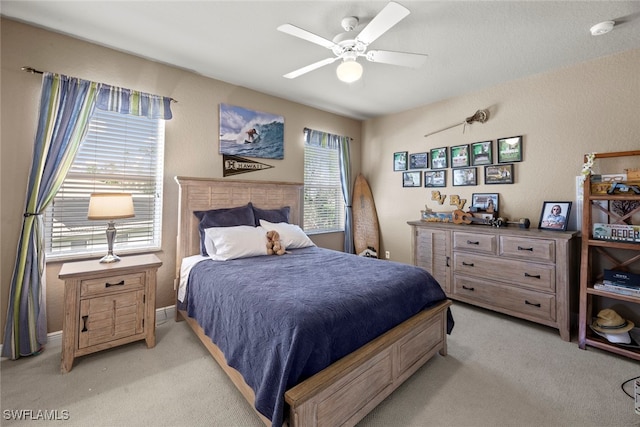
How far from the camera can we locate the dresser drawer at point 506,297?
259 centimetres

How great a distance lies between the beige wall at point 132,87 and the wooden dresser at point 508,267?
221 centimetres

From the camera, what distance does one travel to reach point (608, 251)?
259cm

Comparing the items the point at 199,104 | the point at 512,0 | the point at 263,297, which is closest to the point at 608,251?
the point at 512,0

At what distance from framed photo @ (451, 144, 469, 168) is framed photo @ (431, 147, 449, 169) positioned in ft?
0.30

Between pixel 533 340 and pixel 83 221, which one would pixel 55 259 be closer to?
pixel 83 221

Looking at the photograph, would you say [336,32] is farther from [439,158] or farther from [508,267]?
[508,267]

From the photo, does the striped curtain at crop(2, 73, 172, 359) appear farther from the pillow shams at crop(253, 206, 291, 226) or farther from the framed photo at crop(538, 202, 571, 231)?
the framed photo at crop(538, 202, 571, 231)

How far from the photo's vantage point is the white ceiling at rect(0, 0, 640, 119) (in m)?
1.97

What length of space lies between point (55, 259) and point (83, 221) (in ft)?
1.20

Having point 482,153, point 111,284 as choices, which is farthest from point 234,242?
point 482,153

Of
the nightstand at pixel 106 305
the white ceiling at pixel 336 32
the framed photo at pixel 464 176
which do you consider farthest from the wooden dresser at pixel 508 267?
the nightstand at pixel 106 305

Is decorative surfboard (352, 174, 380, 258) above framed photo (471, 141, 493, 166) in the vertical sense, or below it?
below

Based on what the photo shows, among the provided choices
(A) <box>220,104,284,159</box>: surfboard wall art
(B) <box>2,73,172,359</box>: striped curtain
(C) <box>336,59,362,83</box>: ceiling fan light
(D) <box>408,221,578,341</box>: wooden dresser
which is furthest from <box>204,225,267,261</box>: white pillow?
(D) <box>408,221,578,341</box>: wooden dresser

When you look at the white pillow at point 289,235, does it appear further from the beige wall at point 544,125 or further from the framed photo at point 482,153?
the framed photo at point 482,153
